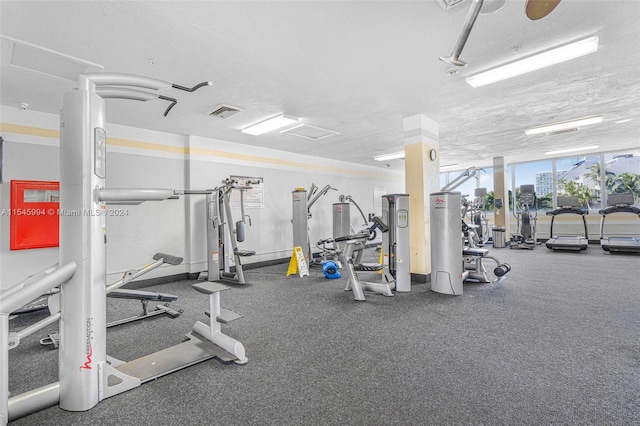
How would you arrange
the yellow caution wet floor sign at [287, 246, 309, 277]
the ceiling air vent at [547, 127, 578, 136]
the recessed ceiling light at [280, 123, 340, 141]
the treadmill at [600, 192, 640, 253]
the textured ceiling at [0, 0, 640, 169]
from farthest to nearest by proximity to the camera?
the treadmill at [600, 192, 640, 253] < the ceiling air vent at [547, 127, 578, 136] < the yellow caution wet floor sign at [287, 246, 309, 277] < the recessed ceiling light at [280, 123, 340, 141] < the textured ceiling at [0, 0, 640, 169]

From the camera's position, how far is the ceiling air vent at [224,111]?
4.27 m

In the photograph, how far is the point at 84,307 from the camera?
5.92 ft

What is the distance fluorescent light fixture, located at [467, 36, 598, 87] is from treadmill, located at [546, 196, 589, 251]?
6551 millimetres

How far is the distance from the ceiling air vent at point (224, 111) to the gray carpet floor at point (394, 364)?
2796 mm

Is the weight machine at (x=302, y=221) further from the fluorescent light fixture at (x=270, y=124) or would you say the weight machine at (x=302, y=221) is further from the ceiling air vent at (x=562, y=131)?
the ceiling air vent at (x=562, y=131)

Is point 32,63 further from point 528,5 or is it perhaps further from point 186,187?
point 528,5

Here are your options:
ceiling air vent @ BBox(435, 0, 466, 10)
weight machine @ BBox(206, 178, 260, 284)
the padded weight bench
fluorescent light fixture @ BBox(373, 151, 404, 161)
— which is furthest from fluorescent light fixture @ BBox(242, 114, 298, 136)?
fluorescent light fixture @ BBox(373, 151, 404, 161)

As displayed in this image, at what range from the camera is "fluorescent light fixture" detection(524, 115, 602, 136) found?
17.8 feet

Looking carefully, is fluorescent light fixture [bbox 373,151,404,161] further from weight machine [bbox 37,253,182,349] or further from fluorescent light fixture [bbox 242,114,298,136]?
weight machine [bbox 37,253,182,349]

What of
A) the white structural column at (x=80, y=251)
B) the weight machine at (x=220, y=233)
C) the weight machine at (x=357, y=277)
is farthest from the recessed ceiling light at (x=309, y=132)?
the white structural column at (x=80, y=251)

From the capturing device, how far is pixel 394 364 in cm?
231

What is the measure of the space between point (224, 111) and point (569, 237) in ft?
32.3

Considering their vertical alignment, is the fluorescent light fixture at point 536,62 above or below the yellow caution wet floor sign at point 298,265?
above

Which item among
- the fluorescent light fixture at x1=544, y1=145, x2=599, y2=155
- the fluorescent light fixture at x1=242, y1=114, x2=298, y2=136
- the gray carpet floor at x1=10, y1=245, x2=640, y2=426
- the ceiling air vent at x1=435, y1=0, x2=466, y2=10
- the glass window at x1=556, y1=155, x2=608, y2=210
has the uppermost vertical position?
the fluorescent light fixture at x1=544, y1=145, x2=599, y2=155
